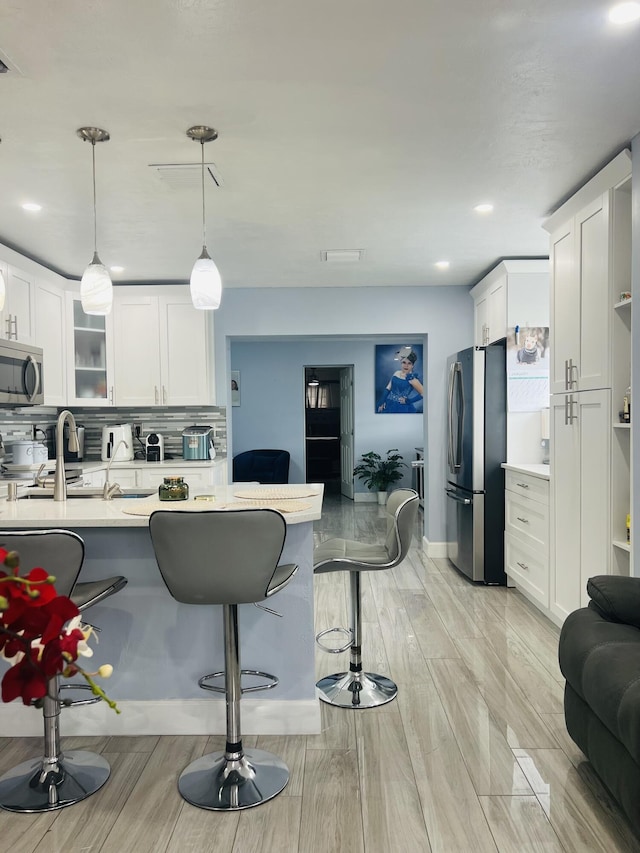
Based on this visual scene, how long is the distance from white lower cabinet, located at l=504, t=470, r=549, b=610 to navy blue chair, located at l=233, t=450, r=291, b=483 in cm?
450

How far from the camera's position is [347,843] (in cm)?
195

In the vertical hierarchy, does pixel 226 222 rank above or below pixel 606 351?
above

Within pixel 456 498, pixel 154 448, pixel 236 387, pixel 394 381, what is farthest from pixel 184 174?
pixel 394 381

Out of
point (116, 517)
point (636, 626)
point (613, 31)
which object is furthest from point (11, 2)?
point (636, 626)

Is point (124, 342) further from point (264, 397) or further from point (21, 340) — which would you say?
point (264, 397)

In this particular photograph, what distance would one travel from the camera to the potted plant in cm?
929

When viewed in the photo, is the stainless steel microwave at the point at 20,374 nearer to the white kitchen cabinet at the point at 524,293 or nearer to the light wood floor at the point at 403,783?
the light wood floor at the point at 403,783

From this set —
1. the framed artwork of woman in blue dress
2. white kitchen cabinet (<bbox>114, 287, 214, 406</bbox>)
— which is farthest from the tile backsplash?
the framed artwork of woman in blue dress

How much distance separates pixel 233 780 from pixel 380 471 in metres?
7.19

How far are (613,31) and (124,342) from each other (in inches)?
175

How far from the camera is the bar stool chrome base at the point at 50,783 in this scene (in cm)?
216

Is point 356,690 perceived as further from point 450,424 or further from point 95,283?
point 450,424

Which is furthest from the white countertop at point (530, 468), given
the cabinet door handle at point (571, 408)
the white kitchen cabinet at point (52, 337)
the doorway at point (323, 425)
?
the doorway at point (323, 425)

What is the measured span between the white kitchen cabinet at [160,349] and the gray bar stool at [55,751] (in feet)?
10.8
